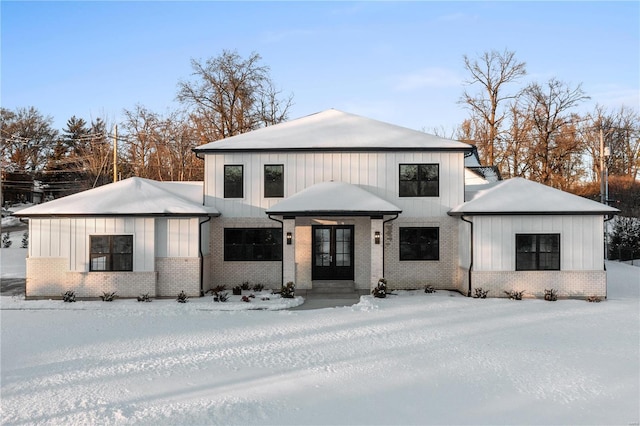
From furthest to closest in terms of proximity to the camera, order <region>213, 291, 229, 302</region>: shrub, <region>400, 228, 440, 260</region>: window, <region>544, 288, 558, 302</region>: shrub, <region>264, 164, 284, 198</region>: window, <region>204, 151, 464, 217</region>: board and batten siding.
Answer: <region>264, 164, 284, 198</region>: window < <region>204, 151, 464, 217</region>: board and batten siding < <region>400, 228, 440, 260</region>: window < <region>544, 288, 558, 302</region>: shrub < <region>213, 291, 229, 302</region>: shrub

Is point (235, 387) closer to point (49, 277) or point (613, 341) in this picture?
point (613, 341)

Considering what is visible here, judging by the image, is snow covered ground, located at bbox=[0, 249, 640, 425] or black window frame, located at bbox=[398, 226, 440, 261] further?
black window frame, located at bbox=[398, 226, 440, 261]

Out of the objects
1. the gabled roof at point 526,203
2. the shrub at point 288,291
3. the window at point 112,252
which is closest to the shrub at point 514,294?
the gabled roof at point 526,203

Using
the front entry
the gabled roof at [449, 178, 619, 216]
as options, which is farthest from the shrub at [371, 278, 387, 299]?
the gabled roof at [449, 178, 619, 216]

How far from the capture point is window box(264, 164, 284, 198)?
1562cm

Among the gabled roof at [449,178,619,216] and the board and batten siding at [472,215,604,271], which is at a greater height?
the gabled roof at [449,178,619,216]

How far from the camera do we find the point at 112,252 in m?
13.9

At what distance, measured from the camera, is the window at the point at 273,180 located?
1562cm

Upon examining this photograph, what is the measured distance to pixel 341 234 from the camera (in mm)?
15453

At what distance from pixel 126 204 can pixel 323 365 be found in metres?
10.0

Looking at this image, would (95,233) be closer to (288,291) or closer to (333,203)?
(288,291)

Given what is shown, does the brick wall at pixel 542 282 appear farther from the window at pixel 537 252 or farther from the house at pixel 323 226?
the window at pixel 537 252

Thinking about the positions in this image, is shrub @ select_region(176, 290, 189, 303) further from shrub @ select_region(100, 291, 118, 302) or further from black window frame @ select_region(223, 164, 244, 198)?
black window frame @ select_region(223, 164, 244, 198)

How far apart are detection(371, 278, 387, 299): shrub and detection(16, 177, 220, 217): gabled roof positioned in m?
6.27
